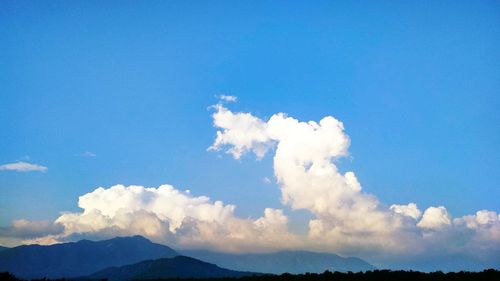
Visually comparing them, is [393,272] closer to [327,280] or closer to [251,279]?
[327,280]

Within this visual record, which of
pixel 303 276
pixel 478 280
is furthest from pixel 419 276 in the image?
pixel 303 276

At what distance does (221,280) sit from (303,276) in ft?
88.4

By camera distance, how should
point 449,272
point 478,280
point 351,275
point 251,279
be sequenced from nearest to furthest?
1. point 478,280
2. point 449,272
3. point 351,275
4. point 251,279

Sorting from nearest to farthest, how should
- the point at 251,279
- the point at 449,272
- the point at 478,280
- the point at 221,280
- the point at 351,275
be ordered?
the point at 478,280 → the point at 449,272 → the point at 351,275 → the point at 251,279 → the point at 221,280

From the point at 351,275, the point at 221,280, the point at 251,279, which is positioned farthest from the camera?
the point at 221,280

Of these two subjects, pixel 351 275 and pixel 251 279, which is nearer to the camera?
pixel 351 275

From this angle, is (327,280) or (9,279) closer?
(9,279)

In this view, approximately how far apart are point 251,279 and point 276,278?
22.2 ft

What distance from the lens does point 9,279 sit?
88.2 m

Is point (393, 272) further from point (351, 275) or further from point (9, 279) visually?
point (9, 279)

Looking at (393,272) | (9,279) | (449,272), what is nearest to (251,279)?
(393,272)

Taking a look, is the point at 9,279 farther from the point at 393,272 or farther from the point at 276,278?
the point at 393,272

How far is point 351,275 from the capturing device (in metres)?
105

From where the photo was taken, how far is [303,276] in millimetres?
106375
